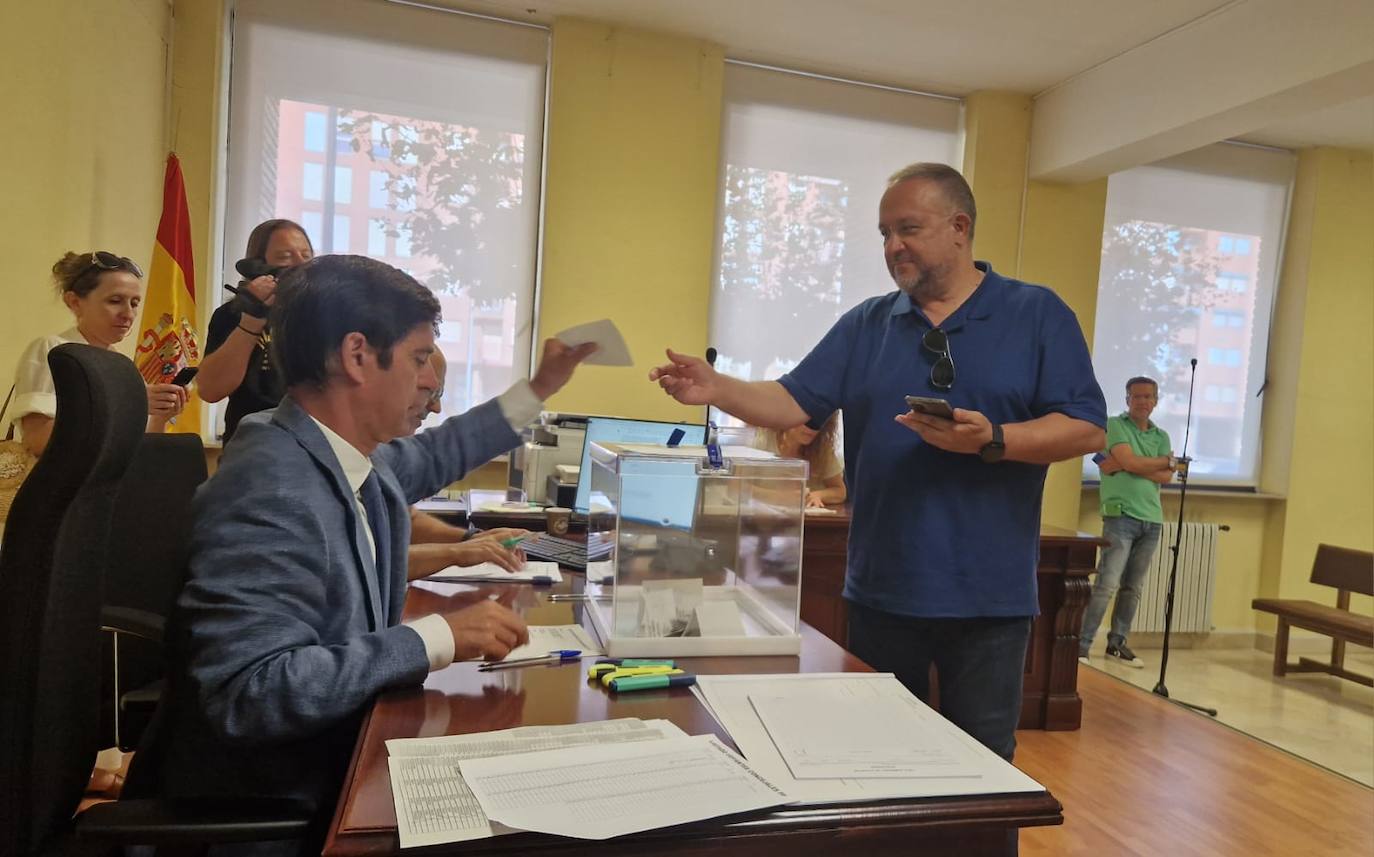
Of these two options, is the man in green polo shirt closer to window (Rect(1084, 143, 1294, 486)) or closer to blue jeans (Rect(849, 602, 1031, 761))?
window (Rect(1084, 143, 1294, 486))

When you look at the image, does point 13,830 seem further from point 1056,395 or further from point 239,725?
point 1056,395

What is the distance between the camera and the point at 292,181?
416 centimetres

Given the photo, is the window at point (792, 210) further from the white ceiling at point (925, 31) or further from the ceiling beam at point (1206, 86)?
Result: the ceiling beam at point (1206, 86)

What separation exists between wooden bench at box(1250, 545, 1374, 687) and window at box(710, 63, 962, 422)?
2.80 m

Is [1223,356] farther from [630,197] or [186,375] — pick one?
[186,375]

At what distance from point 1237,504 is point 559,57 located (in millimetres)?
4758

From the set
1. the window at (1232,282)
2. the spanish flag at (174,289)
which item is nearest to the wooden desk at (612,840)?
the spanish flag at (174,289)

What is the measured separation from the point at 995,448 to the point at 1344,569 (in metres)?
4.61

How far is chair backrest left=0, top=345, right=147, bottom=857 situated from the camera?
96cm

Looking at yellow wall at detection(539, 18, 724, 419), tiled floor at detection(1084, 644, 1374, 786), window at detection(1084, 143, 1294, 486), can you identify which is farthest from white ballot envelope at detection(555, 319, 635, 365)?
window at detection(1084, 143, 1294, 486)

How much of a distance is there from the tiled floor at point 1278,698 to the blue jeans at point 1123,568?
0.24 metres

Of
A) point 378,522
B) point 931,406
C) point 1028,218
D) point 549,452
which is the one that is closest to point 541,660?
point 378,522

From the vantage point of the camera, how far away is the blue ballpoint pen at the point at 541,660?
4.05 feet

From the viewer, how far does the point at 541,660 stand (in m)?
1.28
